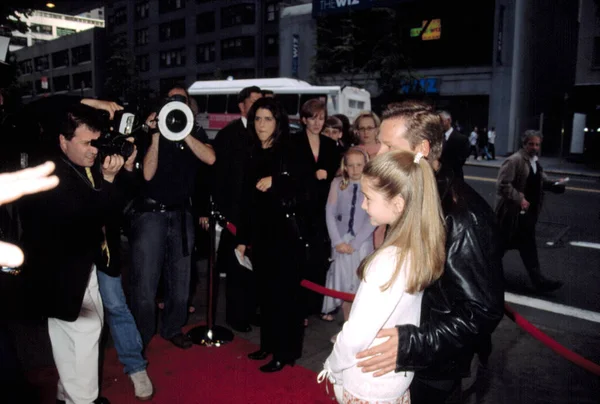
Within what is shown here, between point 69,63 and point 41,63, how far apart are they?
37.3 ft

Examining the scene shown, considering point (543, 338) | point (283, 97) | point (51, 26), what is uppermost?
point (51, 26)

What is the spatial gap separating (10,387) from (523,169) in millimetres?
5596

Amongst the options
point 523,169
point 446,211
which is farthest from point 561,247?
point 446,211

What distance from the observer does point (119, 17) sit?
202ft

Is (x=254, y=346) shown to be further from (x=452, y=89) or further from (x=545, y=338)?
(x=452, y=89)

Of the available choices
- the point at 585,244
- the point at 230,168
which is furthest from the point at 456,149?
the point at 230,168

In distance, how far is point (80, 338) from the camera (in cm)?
289

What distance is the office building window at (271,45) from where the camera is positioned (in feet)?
148

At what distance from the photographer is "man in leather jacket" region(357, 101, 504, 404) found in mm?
1775

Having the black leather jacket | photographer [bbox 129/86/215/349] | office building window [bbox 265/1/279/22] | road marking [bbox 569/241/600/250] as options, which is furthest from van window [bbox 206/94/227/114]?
office building window [bbox 265/1/279/22]

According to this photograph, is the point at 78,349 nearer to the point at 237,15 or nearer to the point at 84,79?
the point at 237,15

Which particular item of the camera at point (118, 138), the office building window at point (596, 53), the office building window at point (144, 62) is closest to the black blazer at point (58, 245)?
the camera at point (118, 138)

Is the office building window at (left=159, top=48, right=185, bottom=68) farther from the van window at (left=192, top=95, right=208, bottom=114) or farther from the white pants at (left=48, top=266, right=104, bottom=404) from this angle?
the white pants at (left=48, top=266, right=104, bottom=404)

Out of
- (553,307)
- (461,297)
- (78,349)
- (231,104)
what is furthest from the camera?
(231,104)
